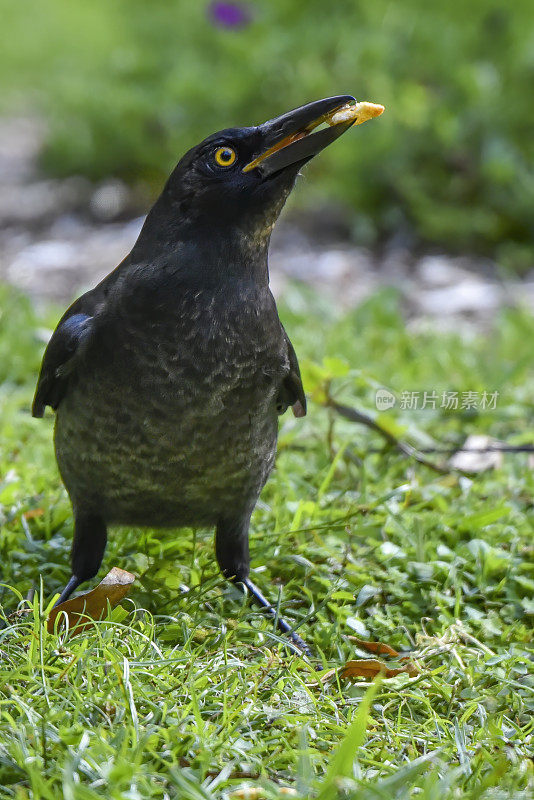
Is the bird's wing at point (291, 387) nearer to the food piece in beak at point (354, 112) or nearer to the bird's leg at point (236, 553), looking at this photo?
the bird's leg at point (236, 553)

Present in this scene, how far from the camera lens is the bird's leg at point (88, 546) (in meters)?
2.79

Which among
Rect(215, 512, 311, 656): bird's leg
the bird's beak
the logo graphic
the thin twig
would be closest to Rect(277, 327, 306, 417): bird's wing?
Rect(215, 512, 311, 656): bird's leg

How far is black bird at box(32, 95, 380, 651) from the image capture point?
252 centimetres

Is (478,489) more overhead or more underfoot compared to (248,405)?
more underfoot

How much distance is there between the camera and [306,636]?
8.83 ft

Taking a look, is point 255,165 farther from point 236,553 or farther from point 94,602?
point 94,602

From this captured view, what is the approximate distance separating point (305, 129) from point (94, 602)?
1323mm

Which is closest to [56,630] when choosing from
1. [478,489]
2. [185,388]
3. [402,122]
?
[185,388]

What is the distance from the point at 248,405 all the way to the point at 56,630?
0.73 m

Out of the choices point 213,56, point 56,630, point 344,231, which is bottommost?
point 56,630

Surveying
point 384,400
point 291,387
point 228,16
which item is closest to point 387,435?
point 384,400

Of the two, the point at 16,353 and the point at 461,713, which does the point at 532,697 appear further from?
the point at 16,353

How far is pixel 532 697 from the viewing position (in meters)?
2.43

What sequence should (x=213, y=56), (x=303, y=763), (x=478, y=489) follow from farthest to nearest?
(x=213, y=56) < (x=478, y=489) < (x=303, y=763)
